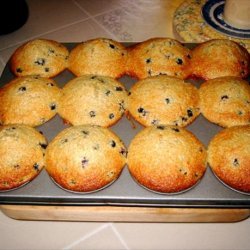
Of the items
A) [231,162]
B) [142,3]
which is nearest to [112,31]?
[142,3]

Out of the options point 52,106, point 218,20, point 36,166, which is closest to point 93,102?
point 52,106

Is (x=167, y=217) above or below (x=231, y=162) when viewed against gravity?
below

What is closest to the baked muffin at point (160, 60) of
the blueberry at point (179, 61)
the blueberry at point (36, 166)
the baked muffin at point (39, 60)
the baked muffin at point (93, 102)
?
the blueberry at point (179, 61)

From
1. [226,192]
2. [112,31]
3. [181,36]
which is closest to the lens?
[226,192]

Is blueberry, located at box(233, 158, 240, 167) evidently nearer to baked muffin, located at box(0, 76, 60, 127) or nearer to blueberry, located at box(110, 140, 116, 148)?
blueberry, located at box(110, 140, 116, 148)

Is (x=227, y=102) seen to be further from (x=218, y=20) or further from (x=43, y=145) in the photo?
(x=218, y=20)

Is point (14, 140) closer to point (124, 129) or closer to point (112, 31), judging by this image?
point (124, 129)

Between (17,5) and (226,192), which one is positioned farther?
(17,5)

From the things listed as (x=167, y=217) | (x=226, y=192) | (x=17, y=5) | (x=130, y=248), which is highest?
(x=17, y=5)
